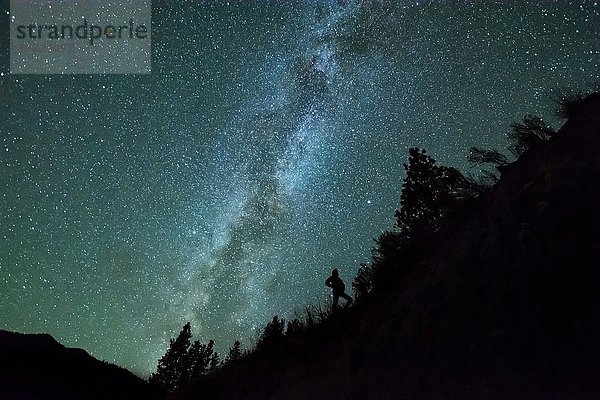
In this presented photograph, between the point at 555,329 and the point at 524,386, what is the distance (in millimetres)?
907

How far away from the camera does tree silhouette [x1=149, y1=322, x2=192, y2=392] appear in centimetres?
3703

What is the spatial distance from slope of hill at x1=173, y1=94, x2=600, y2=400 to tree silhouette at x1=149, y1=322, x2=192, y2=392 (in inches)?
1154

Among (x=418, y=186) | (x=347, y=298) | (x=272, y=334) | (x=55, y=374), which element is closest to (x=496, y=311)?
(x=347, y=298)

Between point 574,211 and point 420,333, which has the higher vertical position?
point 574,211

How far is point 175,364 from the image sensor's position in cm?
3822

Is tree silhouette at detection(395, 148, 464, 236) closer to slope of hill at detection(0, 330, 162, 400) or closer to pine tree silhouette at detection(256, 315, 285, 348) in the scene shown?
pine tree silhouette at detection(256, 315, 285, 348)

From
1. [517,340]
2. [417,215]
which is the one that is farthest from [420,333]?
[417,215]

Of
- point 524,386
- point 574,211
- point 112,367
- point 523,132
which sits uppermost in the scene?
point 112,367

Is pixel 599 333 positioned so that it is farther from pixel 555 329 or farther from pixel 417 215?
pixel 417 215

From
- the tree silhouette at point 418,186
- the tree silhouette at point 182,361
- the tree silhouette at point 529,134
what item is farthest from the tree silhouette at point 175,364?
the tree silhouette at point 529,134

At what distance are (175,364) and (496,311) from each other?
119 ft

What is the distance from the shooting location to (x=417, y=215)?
19.7 metres

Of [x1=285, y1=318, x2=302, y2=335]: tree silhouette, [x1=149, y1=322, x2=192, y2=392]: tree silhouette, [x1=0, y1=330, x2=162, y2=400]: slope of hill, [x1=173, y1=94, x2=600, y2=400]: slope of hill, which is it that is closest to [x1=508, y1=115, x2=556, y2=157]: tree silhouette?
[x1=173, y1=94, x2=600, y2=400]: slope of hill

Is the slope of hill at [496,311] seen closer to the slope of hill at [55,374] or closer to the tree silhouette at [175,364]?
the slope of hill at [55,374]
